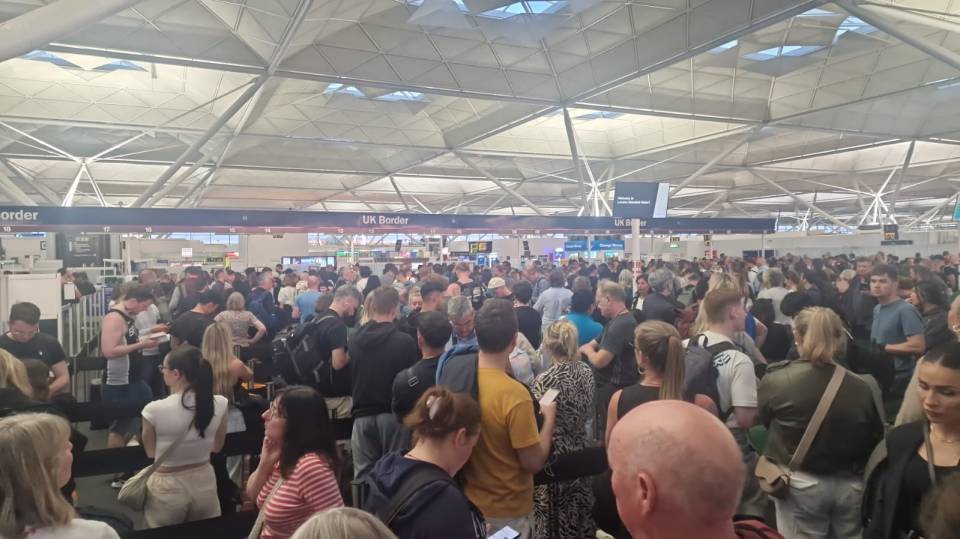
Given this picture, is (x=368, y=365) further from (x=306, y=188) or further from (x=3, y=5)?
(x=306, y=188)

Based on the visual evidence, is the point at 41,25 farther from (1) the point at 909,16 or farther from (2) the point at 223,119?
(1) the point at 909,16

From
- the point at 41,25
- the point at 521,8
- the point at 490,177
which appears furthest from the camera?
the point at 490,177

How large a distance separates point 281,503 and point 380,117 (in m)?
22.8

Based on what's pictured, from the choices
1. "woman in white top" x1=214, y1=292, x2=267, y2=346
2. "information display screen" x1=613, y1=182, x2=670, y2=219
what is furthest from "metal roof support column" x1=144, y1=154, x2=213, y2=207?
"woman in white top" x1=214, y1=292, x2=267, y2=346

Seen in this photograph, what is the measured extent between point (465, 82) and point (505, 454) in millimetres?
15134

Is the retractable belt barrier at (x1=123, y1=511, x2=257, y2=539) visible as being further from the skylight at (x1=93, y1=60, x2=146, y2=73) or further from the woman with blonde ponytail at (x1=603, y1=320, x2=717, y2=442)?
the skylight at (x1=93, y1=60, x2=146, y2=73)

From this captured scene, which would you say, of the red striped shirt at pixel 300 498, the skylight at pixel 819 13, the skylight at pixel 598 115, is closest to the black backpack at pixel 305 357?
the red striped shirt at pixel 300 498

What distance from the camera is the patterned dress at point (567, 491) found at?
11.4 ft

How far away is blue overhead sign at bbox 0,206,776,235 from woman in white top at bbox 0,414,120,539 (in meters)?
14.9

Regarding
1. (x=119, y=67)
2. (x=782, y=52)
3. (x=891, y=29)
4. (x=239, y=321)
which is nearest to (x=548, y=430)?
(x=239, y=321)

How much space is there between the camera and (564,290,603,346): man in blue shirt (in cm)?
583

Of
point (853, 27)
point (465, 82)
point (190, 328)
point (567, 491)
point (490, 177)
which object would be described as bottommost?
point (567, 491)

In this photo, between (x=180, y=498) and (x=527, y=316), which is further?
(x=527, y=316)

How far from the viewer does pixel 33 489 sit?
2.05 metres
